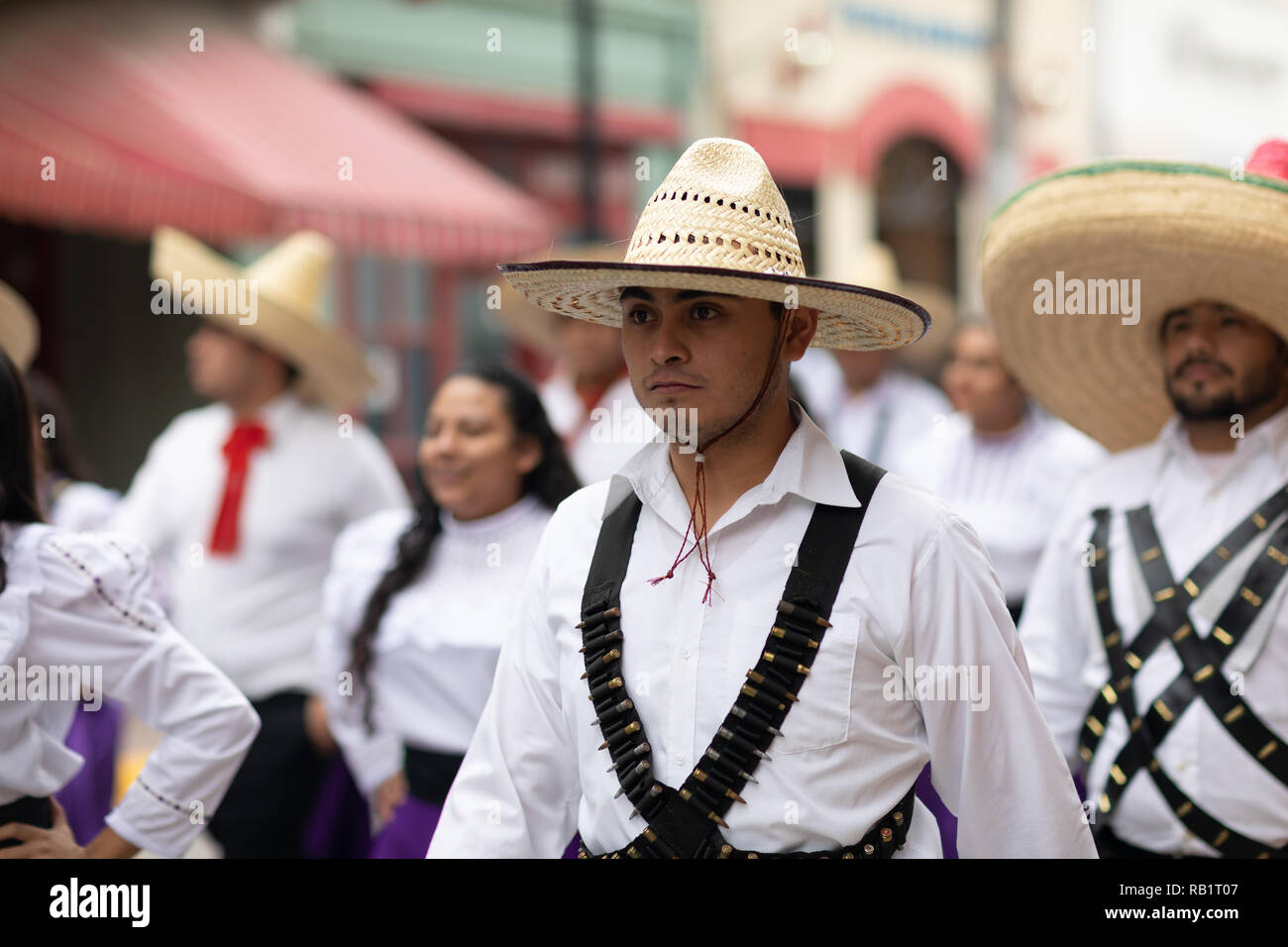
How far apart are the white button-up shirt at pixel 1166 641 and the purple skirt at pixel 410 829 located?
1.81 meters

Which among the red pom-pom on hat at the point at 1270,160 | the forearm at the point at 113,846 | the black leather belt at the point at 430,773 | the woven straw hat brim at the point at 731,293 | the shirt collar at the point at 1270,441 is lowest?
the black leather belt at the point at 430,773

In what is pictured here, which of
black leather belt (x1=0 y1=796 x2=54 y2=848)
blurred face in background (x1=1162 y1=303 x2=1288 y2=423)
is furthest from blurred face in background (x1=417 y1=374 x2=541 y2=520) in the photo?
blurred face in background (x1=1162 y1=303 x2=1288 y2=423)

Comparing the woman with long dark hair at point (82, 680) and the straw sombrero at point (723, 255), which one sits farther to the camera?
the woman with long dark hair at point (82, 680)

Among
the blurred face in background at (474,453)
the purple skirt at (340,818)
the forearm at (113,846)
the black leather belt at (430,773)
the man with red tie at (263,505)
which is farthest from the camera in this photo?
the man with red tie at (263,505)

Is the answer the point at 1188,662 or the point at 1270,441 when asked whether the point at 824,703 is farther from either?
the point at 1270,441

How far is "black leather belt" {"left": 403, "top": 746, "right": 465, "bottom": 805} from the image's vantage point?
4.01 meters

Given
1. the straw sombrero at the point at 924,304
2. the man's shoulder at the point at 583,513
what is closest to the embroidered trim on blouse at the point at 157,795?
the man's shoulder at the point at 583,513

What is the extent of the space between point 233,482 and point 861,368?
13.2 feet

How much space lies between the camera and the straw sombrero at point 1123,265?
128 inches

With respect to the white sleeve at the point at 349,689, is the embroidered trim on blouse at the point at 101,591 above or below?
above

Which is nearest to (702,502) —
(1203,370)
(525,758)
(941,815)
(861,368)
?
(525,758)

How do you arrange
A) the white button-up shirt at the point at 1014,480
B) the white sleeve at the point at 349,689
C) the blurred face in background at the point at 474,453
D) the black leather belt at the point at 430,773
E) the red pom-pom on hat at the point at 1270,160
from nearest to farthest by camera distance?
the red pom-pom on hat at the point at 1270,160
the black leather belt at the point at 430,773
the blurred face in background at the point at 474,453
the white sleeve at the point at 349,689
the white button-up shirt at the point at 1014,480

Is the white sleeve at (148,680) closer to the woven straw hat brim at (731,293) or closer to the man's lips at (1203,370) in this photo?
the woven straw hat brim at (731,293)

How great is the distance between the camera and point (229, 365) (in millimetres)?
5574
